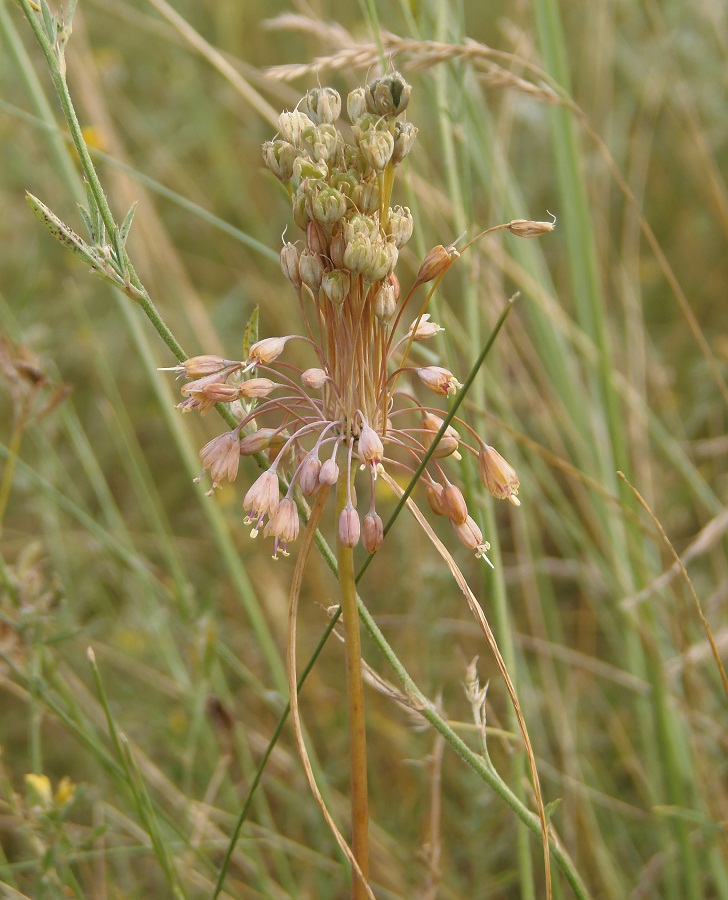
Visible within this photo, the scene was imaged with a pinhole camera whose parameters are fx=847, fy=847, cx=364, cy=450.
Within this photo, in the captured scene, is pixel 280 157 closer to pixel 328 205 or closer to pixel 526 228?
pixel 328 205

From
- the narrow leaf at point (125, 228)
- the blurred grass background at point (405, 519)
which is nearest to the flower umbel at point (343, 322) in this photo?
the narrow leaf at point (125, 228)

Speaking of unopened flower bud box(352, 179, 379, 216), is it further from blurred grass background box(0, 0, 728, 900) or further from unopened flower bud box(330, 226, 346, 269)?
blurred grass background box(0, 0, 728, 900)

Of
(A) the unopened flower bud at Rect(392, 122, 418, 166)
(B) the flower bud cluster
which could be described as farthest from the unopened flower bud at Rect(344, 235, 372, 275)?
(A) the unopened flower bud at Rect(392, 122, 418, 166)

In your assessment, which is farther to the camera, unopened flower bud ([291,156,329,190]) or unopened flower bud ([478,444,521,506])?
unopened flower bud ([478,444,521,506])

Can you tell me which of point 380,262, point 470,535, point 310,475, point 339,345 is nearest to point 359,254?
point 380,262

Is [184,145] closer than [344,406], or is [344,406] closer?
[344,406]

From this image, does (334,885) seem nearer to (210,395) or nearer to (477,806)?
(477,806)

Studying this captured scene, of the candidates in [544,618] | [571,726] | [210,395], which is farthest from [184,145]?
[210,395]
